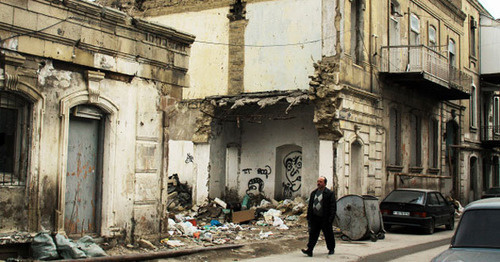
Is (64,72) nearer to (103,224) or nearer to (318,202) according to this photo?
(103,224)

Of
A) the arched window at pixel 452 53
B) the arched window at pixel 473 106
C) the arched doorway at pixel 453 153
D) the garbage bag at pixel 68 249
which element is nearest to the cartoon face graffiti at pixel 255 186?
the arched doorway at pixel 453 153

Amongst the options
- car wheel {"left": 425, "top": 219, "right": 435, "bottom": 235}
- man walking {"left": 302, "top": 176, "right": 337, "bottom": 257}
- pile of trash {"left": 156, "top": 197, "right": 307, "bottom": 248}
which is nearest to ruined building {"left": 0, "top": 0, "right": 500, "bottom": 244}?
pile of trash {"left": 156, "top": 197, "right": 307, "bottom": 248}

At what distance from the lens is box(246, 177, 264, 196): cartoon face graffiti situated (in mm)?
21344

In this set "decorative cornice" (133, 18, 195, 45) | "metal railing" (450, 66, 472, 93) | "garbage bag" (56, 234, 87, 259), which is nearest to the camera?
"garbage bag" (56, 234, 87, 259)

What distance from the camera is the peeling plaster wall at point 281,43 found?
19.5 metres

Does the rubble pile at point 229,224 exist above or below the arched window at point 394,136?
below

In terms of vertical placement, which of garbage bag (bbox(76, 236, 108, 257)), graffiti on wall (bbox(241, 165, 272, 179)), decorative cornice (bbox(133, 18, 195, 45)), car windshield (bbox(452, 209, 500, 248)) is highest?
decorative cornice (bbox(133, 18, 195, 45))

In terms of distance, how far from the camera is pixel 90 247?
31.7 ft

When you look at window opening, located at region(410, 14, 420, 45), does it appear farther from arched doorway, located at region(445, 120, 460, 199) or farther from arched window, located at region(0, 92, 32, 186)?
arched window, located at region(0, 92, 32, 186)

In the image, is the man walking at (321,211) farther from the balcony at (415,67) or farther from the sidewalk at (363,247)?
the balcony at (415,67)

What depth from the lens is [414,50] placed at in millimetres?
22094

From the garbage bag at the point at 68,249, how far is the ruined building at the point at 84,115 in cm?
44

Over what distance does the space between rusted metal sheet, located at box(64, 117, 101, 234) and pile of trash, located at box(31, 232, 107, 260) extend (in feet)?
2.62

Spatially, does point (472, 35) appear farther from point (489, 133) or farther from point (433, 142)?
point (433, 142)
